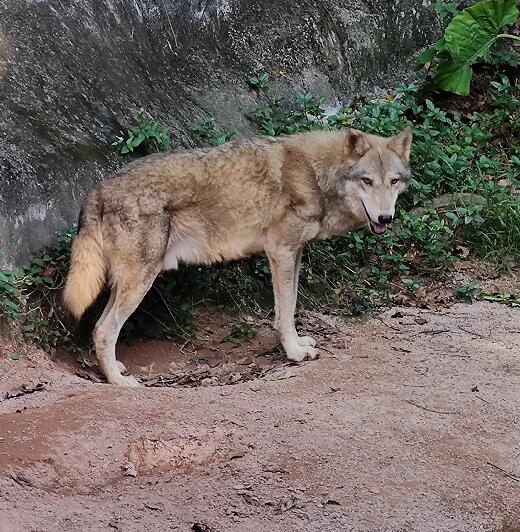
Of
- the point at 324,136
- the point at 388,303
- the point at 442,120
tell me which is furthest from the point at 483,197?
the point at 324,136

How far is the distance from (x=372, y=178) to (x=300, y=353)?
1475mm

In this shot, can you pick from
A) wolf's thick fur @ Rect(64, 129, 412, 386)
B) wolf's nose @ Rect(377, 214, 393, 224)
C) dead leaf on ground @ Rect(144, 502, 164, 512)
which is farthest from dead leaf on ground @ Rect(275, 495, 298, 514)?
wolf's nose @ Rect(377, 214, 393, 224)

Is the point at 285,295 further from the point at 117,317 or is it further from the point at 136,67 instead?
the point at 136,67

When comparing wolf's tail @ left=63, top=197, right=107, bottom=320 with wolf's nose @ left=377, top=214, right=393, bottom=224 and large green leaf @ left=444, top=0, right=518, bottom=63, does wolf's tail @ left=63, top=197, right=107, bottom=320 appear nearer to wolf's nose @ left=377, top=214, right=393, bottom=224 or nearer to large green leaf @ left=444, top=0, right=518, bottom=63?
wolf's nose @ left=377, top=214, right=393, bottom=224

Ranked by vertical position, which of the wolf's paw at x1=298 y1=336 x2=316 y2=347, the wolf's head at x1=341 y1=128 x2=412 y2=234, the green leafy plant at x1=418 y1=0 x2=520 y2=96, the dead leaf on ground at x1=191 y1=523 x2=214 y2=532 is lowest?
the wolf's paw at x1=298 y1=336 x2=316 y2=347

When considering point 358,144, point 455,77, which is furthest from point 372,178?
point 455,77

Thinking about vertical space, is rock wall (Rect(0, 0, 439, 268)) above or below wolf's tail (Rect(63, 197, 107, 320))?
above

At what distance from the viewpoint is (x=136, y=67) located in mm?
8094

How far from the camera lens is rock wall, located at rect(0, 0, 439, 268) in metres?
6.59

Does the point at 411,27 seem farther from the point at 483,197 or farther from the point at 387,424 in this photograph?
the point at 387,424

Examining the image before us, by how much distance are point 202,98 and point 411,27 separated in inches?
150

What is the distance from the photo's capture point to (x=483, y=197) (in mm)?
8914

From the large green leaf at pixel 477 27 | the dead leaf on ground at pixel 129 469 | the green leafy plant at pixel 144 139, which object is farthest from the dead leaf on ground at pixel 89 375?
the large green leaf at pixel 477 27

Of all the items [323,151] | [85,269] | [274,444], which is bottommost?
[274,444]
